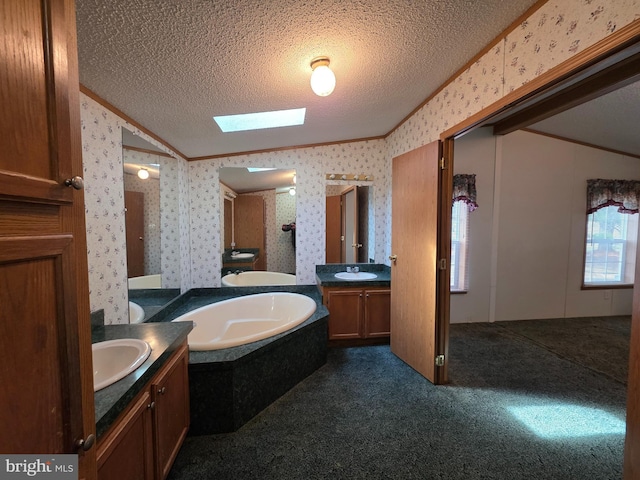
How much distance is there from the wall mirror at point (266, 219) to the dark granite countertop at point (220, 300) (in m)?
0.29

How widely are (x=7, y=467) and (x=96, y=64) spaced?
5.54 ft

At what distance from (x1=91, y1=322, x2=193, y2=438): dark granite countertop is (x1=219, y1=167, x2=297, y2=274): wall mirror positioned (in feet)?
5.61

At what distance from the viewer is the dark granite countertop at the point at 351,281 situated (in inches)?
114

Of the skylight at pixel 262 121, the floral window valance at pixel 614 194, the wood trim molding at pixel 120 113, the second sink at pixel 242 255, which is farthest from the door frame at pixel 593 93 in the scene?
the wood trim molding at pixel 120 113

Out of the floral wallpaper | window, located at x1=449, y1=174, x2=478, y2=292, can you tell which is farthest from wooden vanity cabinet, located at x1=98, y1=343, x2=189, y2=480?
window, located at x1=449, y1=174, x2=478, y2=292

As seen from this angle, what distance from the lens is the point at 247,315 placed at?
2.98 meters

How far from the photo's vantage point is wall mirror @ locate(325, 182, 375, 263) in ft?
11.1

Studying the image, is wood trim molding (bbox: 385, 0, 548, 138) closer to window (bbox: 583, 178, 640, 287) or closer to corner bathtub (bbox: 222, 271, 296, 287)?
corner bathtub (bbox: 222, 271, 296, 287)

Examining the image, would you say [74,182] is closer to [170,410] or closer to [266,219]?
[170,410]

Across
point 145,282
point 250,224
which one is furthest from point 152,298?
point 250,224

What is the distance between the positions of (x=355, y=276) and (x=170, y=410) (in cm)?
222

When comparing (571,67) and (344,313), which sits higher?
(571,67)

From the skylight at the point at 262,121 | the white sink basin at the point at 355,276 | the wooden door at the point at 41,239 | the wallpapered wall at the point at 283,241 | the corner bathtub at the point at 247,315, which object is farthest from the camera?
the wallpapered wall at the point at 283,241

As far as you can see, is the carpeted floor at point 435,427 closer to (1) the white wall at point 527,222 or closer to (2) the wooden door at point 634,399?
(2) the wooden door at point 634,399
